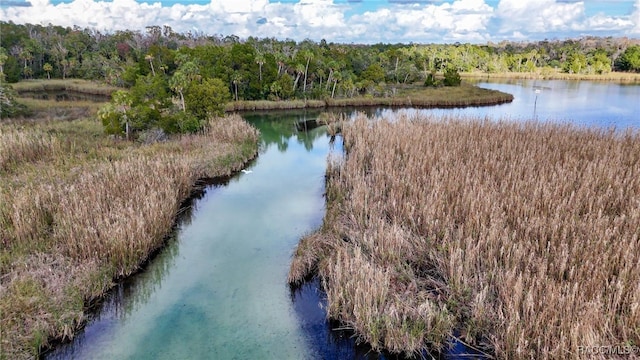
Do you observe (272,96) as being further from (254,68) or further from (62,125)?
Result: (62,125)

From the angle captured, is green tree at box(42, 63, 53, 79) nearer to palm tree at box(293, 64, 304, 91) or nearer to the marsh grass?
the marsh grass

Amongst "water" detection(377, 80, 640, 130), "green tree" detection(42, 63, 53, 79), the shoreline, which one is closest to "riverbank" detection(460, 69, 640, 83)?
"water" detection(377, 80, 640, 130)

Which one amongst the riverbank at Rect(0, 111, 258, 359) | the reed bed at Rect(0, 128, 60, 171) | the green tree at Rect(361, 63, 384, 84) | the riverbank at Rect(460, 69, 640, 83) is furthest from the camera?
the riverbank at Rect(460, 69, 640, 83)

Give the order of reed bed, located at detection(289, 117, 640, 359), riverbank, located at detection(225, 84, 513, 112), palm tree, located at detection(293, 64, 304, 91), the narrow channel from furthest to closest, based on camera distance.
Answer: palm tree, located at detection(293, 64, 304, 91)
riverbank, located at detection(225, 84, 513, 112)
the narrow channel
reed bed, located at detection(289, 117, 640, 359)

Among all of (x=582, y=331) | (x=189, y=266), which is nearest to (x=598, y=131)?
(x=582, y=331)

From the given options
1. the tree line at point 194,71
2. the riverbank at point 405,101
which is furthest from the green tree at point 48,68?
the riverbank at point 405,101

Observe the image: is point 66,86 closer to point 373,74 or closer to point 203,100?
point 203,100
